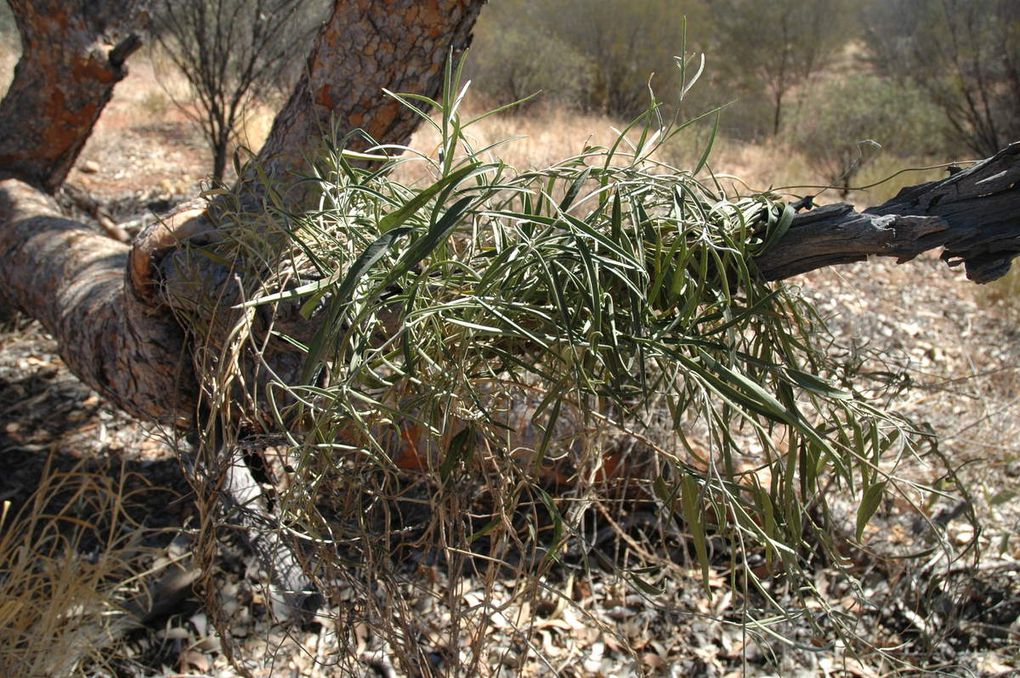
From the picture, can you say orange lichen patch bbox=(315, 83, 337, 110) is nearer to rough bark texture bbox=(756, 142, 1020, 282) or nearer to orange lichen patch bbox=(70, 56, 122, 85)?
rough bark texture bbox=(756, 142, 1020, 282)

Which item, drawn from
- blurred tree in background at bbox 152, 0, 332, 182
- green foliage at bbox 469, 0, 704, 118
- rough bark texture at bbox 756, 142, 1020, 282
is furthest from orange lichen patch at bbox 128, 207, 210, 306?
green foliage at bbox 469, 0, 704, 118

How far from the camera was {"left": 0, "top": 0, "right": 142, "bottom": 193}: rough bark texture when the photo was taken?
3160 mm

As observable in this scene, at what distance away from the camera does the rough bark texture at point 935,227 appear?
47.3 inches

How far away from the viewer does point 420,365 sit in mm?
1216

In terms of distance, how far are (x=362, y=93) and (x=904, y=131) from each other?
11482 mm

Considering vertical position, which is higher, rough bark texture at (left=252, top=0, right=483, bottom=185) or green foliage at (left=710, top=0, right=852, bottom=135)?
green foliage at (left=710, top=0, right=852, bottom=135)

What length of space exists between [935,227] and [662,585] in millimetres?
1236

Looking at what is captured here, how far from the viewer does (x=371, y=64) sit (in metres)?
2.14

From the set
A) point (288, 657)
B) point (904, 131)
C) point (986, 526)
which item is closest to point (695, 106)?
point (904, 131)

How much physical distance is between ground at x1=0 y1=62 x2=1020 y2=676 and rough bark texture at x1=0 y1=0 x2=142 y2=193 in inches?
30.4

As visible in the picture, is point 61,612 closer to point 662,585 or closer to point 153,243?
point 153,243

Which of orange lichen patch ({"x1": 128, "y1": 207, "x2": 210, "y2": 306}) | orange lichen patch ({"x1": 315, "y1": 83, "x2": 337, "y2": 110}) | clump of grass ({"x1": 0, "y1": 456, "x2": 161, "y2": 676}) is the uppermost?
orange lichen patch ({"x1": 315, "y1": 83, "x2": 337, "y2": 110})

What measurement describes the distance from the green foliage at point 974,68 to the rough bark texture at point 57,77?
29.7ft

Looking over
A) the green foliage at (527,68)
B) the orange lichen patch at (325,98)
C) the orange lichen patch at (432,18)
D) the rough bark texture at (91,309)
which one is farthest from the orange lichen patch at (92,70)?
the green foliage at (527,68)
